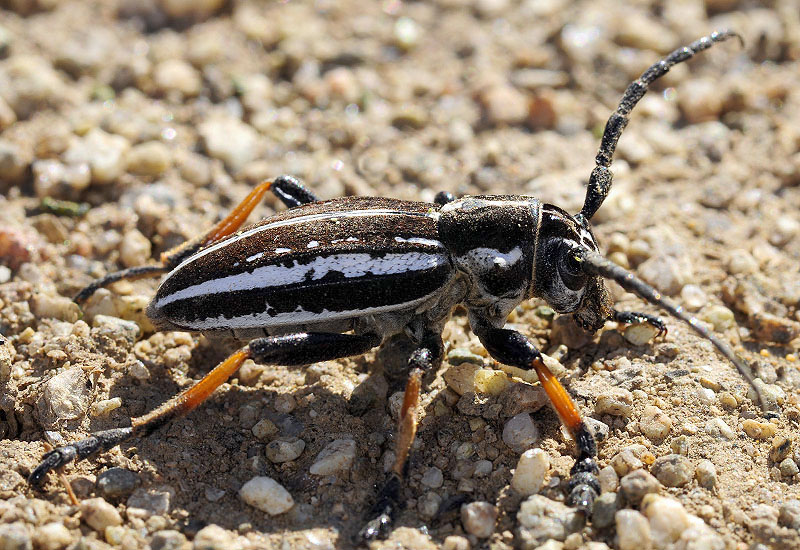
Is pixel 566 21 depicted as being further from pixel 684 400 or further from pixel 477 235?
pixel 684 400

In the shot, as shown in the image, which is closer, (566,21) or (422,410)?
(422,410)

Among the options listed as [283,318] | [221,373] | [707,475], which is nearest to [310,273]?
[283,318]

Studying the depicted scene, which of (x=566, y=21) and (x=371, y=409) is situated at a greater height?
(x=566, y=21)

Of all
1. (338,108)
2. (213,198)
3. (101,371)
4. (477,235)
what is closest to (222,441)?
(101,371)

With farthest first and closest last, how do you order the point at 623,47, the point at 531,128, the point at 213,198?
the point at 623,47 < the point at 531,128 < the point at 213,198

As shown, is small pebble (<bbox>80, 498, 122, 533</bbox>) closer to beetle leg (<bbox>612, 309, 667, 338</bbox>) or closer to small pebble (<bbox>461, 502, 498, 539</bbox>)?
small pebble (<bbox>461, 502, 498, 539</bbox>)

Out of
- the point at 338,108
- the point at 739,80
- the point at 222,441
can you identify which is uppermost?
the point at 739,80

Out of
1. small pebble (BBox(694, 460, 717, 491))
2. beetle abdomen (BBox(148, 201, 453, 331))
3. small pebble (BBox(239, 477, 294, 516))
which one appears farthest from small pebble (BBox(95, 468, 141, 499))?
small pebble (BBox(694, 460, 717, 491))
